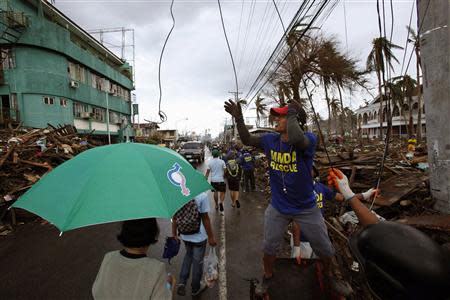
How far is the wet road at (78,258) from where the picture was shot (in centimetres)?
366

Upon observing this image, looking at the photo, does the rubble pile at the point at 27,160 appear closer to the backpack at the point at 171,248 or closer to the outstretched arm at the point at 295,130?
the backpack at the point at 171,248

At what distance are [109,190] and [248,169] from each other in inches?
371

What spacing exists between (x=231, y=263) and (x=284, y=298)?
2.00m

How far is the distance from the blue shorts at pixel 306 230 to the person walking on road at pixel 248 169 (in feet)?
24.3

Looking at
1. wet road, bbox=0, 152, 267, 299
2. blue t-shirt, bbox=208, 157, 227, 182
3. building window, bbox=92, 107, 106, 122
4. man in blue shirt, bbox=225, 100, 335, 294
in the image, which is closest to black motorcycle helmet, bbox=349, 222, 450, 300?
man in blue shirt, bbox=225, 100, 335, 294

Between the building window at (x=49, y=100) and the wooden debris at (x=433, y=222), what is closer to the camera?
the wooden debris at (x=433, y=222)

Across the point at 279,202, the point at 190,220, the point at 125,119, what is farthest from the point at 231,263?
the point at 125,119

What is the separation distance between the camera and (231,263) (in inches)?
175

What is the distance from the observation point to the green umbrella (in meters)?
1.34

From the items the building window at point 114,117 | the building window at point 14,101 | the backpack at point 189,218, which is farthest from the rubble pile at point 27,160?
the building window at point 114,117

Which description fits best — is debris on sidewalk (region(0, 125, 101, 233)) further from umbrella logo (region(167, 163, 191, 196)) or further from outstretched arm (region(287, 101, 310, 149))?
outstretched arm (region(287, 101, 310, 149))

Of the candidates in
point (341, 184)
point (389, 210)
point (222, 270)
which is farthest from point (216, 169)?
point (341, 184)

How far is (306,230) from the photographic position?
2.66 metres

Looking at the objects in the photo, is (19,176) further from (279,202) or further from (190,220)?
(279,202)
